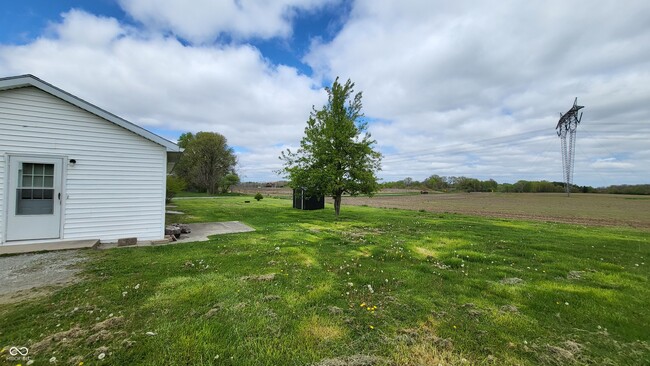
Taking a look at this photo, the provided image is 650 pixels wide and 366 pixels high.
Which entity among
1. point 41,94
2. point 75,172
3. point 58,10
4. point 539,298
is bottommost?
point 539,298

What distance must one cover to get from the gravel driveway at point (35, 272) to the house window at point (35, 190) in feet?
4.93

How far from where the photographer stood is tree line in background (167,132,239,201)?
48.7 metres

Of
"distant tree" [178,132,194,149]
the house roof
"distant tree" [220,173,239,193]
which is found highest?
"distant tree" [178,132,194,149]

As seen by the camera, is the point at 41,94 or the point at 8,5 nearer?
Answer: the point at 41,94

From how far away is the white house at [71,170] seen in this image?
658 cm

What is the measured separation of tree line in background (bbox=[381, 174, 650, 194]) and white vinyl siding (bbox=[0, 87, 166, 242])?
139ft

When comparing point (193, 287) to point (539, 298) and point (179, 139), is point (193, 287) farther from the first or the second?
point (179, 139)

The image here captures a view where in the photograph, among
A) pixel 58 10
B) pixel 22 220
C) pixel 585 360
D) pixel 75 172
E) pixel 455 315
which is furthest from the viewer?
pixel 58 10

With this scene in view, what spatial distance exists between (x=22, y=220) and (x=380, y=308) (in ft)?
29.7

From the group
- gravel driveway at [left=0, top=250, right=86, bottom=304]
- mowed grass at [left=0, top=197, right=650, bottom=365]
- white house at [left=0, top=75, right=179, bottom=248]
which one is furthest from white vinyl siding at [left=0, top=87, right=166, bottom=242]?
mowed grass at [left=0, top=197, right=650, bottom=365]

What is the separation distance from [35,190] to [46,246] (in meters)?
1.57

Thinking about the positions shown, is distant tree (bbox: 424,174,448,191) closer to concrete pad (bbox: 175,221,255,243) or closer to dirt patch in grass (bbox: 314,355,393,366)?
concrete pad (bbox: 175,221,255,243)

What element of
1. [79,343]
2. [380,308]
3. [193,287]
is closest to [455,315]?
[380,308]

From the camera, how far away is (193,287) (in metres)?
4.31
